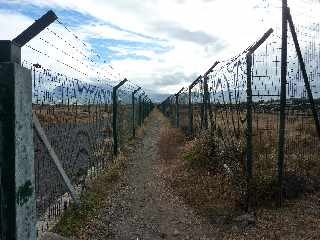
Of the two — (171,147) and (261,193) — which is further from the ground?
(171,147)

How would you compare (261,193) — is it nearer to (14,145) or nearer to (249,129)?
(249,129)

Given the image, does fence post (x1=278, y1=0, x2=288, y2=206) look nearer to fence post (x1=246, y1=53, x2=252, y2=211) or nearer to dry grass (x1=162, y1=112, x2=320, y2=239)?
dry grass (x1=162, y1=112, x2=320, y2=239)

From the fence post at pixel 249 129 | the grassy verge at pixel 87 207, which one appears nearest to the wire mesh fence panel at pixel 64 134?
the grassy verge at pixel 87 207

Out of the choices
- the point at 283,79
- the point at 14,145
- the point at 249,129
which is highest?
the point at 283,79

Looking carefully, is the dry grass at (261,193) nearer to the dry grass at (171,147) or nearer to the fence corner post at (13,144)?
the dry grass at (171,147)

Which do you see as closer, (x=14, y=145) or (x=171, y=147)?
(x=14, y=145)

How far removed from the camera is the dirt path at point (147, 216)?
722 centimetres

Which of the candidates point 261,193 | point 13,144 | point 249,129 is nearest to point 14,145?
point 13,144

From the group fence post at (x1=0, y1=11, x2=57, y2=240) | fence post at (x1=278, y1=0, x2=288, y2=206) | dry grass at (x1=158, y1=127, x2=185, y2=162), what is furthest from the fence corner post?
dry grass at (x1=158, y1=127, x2=185, y2=162)

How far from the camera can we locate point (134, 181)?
1169 cm

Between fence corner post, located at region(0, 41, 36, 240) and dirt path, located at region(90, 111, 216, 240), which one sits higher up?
fence corner post, located at region(0, 41, 36, 240)

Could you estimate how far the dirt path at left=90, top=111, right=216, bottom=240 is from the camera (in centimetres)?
722

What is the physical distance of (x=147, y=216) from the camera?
823 cm

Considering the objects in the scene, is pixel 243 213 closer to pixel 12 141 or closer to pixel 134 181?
pixel 134 181
